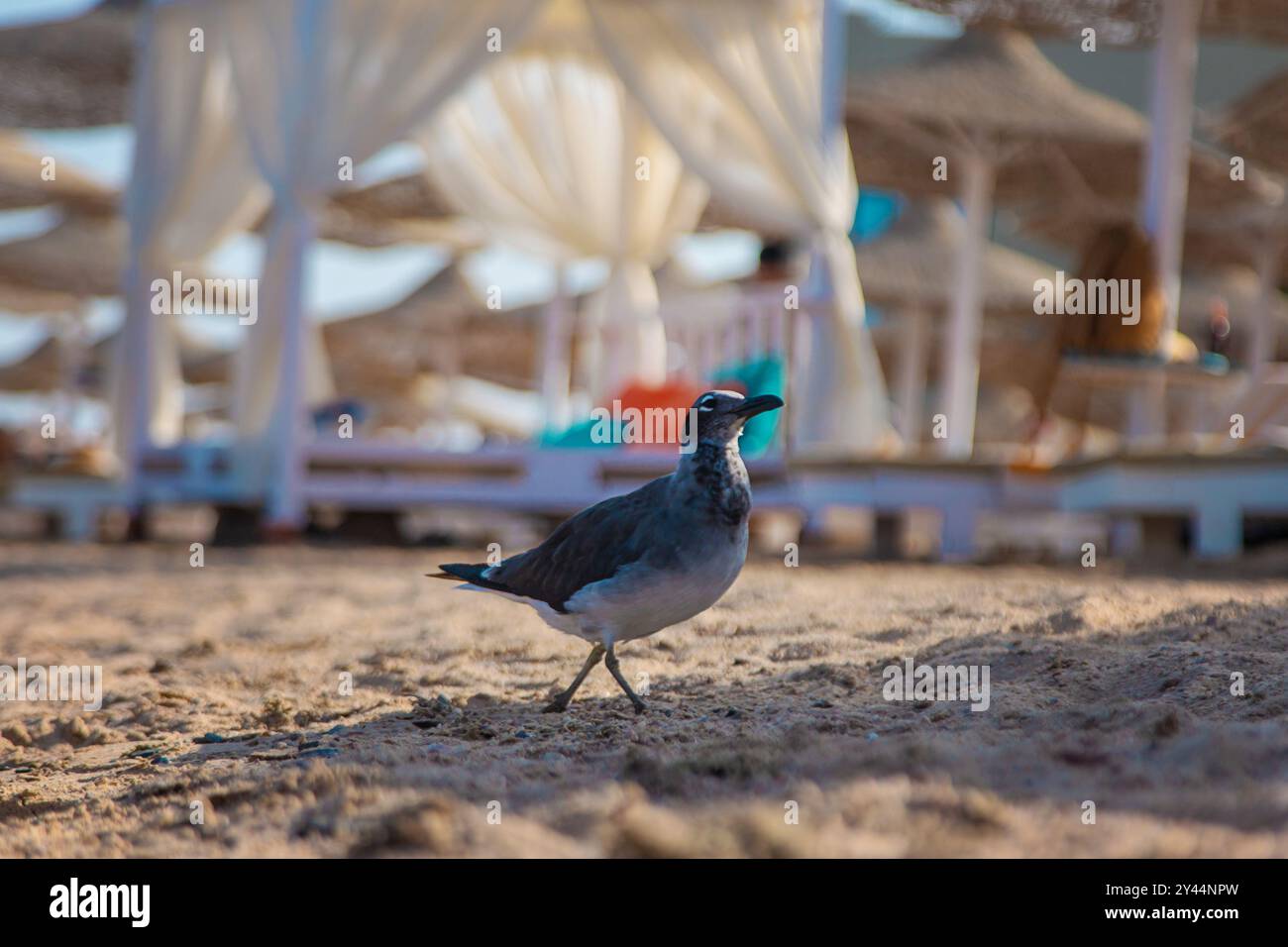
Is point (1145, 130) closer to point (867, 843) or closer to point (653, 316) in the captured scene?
point (653, 316)

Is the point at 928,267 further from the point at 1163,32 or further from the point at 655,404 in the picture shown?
the point at 655,404

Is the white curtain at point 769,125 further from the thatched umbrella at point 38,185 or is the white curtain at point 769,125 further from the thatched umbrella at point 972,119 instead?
the thatched umbrella at point 38,185

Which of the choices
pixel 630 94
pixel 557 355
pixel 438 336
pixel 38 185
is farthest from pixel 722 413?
pixel 438 336

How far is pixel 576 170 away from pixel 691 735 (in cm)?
799

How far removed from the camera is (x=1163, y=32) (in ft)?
26.4

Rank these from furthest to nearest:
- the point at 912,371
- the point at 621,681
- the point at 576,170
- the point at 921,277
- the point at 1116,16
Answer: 1. the point at 912,371
2. the point at 921,277
3. the point at 576,170
4. the point at 1116,16
5. the point at 621,681

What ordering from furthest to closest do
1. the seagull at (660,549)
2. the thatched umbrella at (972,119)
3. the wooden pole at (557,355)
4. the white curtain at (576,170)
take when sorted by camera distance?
the wooden pole at (557,355) < the thatched umbrella at (972,119) < the white curtain at (576,170) < the seagull at (660,549)

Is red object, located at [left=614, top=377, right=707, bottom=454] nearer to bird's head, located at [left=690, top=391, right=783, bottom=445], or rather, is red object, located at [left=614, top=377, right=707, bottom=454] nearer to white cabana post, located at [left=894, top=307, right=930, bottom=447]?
bird's head, located at [left=690, top=391, right=783, bottom=445]

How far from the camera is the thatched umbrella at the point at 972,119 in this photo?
10203 mm

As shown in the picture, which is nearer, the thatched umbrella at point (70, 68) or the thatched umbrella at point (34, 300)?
the thatched umbrella at point (70, 68)

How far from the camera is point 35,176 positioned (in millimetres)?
13070

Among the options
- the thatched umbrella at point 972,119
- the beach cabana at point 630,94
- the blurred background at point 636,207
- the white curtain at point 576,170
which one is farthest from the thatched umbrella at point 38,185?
the thatched umbrella at point 972,119

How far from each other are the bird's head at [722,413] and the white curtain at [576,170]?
6998 millimetres

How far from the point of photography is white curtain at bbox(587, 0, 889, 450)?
763 cm
